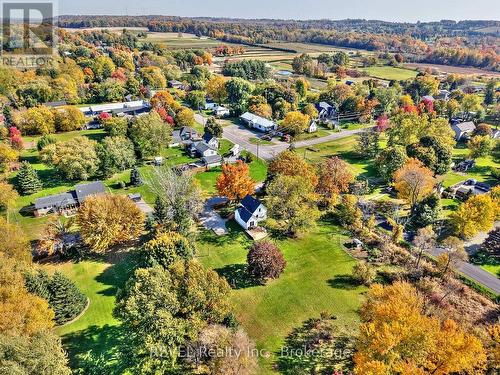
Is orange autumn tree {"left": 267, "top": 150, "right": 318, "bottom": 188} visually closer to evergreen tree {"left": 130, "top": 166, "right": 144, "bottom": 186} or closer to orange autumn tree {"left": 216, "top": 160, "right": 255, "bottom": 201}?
orange autumn tree {"left": 216, "top": 160, "right": 255, "bottom": 201}

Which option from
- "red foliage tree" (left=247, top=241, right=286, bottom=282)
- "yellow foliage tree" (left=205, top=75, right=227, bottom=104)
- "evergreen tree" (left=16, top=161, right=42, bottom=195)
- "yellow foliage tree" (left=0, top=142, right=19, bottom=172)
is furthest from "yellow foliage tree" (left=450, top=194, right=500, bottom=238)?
"yellow foliage tree" (left=205, top=75, right=227, bottom=104)

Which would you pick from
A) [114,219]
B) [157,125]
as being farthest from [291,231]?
[157,125]

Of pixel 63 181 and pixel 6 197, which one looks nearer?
pixel 6 197

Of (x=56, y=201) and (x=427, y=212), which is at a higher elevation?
(x=427, y=212)

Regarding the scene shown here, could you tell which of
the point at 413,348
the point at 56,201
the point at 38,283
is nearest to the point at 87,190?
the point at 56,201

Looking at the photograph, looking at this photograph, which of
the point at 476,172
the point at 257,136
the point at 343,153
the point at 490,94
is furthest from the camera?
the point at 490,94

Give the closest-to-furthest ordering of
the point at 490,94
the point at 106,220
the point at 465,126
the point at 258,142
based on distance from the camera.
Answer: the point at 106,220, the point at 258,142, the point at 465,126, the point at 490,94

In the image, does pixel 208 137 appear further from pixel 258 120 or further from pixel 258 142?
pixel 258 120
